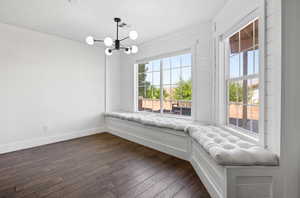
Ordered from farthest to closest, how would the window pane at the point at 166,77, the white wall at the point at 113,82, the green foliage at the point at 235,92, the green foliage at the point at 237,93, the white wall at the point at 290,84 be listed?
the white wall at the point at 113,82
the window pane at the point at 166,77
the green foliage at the point at 235,92
the green foliage at the point at 237,93
the white wall at the point at 290,84

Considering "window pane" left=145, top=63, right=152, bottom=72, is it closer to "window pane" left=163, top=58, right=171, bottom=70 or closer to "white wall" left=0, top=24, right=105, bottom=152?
"window pane" left=163, top=58, right=171, bottom=70

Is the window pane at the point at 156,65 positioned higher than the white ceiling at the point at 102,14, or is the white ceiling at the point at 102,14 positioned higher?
the white ceiling at the point at 102,14

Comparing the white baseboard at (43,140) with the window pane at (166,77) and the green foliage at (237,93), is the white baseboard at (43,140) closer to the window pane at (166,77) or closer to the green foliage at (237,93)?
the window pane at (166,77)

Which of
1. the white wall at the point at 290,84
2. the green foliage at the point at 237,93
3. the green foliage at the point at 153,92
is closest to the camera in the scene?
the white wall at the point at 290,84

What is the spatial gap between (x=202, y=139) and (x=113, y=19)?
264 cm

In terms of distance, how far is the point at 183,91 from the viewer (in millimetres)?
3379

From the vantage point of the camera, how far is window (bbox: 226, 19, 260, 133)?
187 cm

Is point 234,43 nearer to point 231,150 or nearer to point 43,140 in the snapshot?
point 231,150

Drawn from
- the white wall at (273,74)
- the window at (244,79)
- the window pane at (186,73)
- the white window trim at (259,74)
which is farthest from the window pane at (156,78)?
the white wall at (273,74)

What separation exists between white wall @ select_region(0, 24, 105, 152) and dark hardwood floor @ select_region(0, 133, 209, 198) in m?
0.54

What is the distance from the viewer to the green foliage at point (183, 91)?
3273 mm

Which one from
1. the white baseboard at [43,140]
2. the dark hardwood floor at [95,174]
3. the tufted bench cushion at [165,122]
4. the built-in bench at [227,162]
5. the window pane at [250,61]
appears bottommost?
the dark hardwood floor at [95,174]

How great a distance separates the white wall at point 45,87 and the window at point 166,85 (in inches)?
52.3

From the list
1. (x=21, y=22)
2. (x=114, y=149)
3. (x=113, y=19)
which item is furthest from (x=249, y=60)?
(x=21, y=22)
